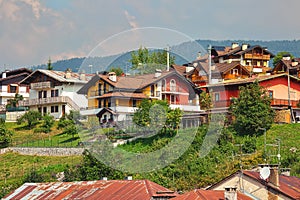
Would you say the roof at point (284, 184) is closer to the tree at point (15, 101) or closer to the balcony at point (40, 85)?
the balcony at point (40, 85)

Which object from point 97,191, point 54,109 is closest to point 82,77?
point 54,109

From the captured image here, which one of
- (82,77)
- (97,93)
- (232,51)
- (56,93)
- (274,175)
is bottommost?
→ (274,175)

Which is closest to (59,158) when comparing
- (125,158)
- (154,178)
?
(125,158)

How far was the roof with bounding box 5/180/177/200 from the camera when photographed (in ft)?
96.1

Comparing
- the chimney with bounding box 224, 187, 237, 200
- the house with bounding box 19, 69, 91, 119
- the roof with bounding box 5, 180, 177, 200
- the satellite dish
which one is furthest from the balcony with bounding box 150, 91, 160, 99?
the chimney with bounding box 224, 187, 237, 200

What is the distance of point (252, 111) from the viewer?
5041 centimetres

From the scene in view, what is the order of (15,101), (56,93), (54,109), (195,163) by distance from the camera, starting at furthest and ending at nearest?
(15,101) → (56,93) → (54,109) → (195,163)

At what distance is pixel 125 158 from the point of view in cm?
4662

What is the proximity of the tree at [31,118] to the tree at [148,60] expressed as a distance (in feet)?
36.5

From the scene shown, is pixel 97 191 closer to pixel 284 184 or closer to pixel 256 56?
pixel 284 184

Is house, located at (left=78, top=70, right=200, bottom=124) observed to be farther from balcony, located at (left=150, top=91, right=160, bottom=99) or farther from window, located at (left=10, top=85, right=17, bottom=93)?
window, located at (left=10, top=85, right=17, bottom=93)

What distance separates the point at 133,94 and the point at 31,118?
13214mm

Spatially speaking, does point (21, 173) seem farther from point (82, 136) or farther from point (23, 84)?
point (23, 84)

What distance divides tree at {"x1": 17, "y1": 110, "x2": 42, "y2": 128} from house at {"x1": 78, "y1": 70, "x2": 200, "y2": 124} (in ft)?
27.1
